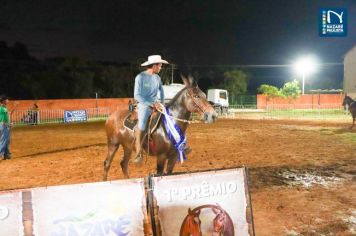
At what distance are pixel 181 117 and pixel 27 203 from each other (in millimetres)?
3978

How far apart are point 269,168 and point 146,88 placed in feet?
16.4

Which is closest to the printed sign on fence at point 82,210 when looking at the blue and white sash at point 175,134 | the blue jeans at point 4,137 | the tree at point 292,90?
the blue and white sash at point 175,134

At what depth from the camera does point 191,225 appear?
3984 mm

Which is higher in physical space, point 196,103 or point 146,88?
point 146,88

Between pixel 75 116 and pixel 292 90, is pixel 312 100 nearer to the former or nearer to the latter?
pixel 292 90

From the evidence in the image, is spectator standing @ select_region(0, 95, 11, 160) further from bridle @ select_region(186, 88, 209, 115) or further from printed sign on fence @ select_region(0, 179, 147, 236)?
printed sign on fence @ select_region(0, 179, 147, 236)

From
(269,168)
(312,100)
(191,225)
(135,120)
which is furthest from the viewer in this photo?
(312,100)

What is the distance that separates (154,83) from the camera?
7.15 m

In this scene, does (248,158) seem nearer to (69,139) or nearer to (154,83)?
(154,83)

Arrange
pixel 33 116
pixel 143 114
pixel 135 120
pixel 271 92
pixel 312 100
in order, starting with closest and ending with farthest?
pixel 143 114
pixel 135 120
pixel 33 116
pixel 271 92
pixel 312 100

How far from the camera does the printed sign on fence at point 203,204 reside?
3.92 meters

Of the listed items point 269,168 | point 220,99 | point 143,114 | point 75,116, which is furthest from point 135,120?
point 220,99

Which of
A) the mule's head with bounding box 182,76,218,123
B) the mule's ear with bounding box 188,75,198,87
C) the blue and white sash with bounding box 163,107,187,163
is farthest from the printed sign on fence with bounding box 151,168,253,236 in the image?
the mule's ear with bounding box 188,75,198,87

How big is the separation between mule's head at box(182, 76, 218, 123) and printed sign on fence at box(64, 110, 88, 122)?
1061 inches
